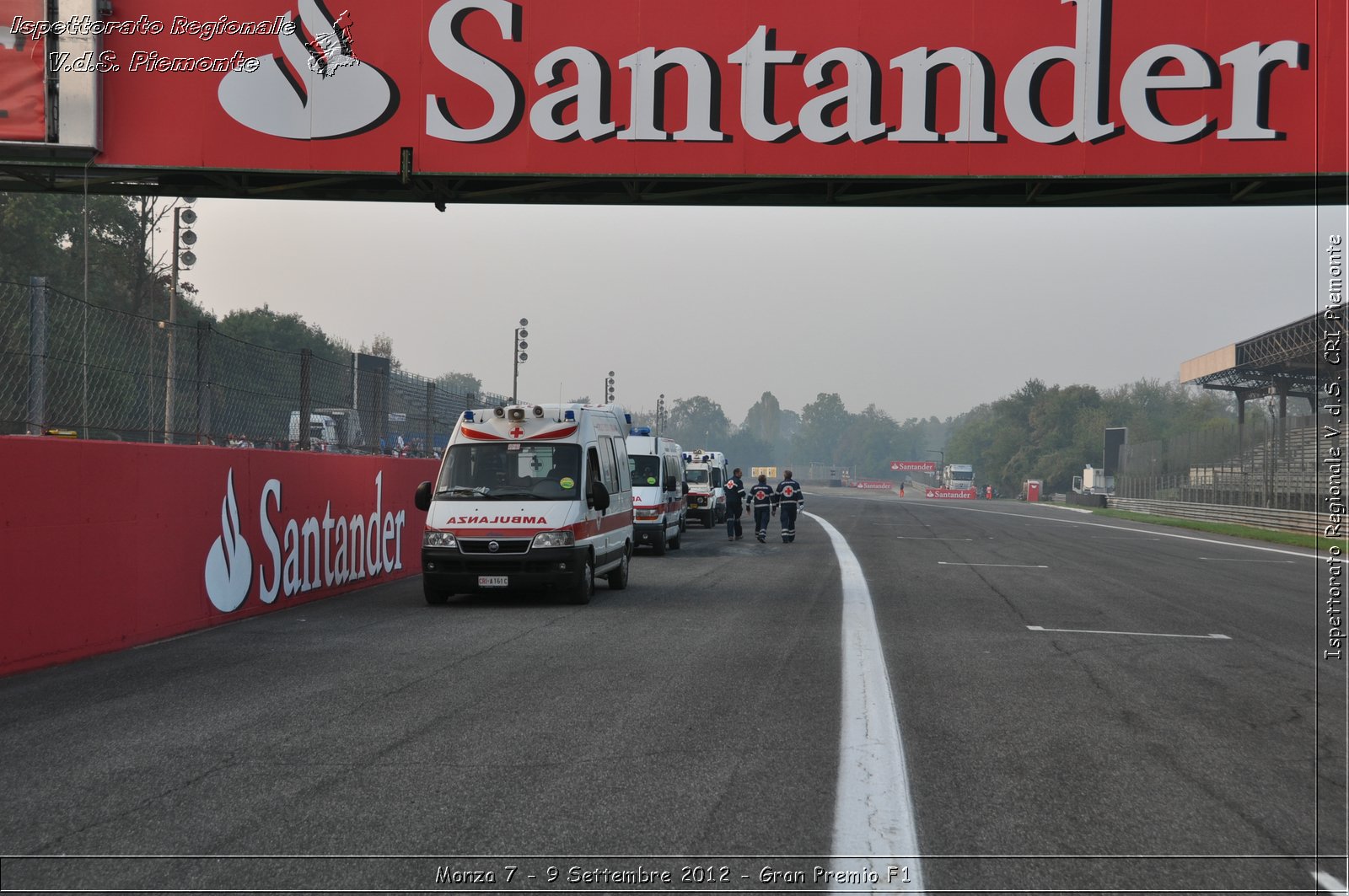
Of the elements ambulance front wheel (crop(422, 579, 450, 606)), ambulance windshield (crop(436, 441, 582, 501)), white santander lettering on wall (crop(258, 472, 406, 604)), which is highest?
ambulance windshield (crop(436, 441, 582, 501))

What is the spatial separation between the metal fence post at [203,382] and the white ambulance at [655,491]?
8656 millimetres

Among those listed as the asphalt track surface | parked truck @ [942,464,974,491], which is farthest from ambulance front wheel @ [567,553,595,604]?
parked truck @ [942,464,974,491]

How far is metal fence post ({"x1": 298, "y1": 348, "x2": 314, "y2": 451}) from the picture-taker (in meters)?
14.7

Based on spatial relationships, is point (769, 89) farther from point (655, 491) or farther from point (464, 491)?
point (655, 491)

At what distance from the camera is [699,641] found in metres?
9.93

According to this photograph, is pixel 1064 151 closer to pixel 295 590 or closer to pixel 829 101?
pixel 829 101

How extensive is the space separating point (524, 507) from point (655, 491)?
9230 millimetres

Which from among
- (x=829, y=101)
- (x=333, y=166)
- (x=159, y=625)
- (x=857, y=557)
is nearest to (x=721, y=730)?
(x=159, y=625)

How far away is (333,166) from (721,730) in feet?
32.6

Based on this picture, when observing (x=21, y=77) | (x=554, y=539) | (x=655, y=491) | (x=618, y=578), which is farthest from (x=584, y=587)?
(x=655, y=491)

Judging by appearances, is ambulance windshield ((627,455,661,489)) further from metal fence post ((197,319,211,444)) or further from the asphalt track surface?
the asphalt track surface

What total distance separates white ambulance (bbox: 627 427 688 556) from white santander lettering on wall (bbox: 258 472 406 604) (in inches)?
207

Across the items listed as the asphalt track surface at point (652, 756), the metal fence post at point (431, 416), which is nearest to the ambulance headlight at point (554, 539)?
the asphalt track surface at point (652, 756)

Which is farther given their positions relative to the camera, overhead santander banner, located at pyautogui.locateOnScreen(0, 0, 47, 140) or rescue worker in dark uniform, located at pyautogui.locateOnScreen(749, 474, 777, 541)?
rescue worker in dark uniform, located at pyautogui.locateOnScreen(749, 474, 777, 541)
